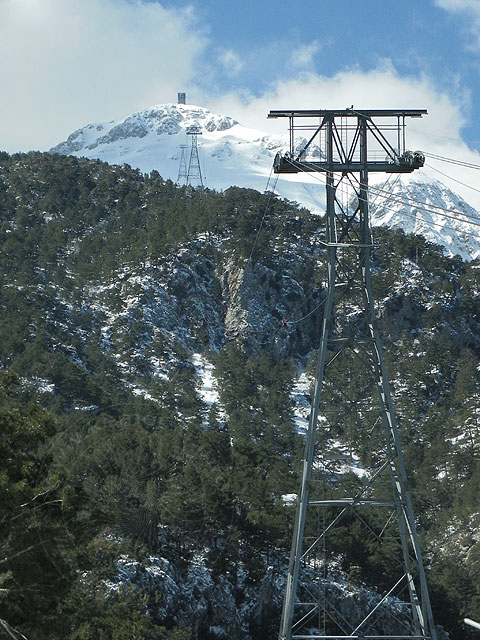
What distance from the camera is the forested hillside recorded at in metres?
29.2

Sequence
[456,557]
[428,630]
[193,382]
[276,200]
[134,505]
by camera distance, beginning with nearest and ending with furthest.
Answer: [428,630]
[134,505]
[456,557]
[193,382]
[276,200]

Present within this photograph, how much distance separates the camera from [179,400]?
97.0 meters

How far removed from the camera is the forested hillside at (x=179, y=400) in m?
29.2

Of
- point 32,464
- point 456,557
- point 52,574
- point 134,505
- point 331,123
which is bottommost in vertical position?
point 456,557

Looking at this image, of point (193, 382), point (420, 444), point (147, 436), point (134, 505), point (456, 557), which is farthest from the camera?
point (193, 382)

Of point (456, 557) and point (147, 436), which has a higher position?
point (147, 436)

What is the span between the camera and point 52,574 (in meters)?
22.8

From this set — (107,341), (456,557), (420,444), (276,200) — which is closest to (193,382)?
(107,341)

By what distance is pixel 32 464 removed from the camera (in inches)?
951

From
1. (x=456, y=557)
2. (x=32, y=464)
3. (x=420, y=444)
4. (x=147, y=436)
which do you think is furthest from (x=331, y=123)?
(x=420, y=444)

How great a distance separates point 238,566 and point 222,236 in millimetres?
72747

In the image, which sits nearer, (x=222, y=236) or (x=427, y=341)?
(x=427, y=341)

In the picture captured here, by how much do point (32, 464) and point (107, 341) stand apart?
281 feet

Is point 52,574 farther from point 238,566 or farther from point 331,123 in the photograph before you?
point 238,566
